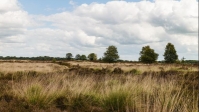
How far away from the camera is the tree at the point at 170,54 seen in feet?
230

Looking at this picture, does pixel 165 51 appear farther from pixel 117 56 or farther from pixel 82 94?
pixel 82 94

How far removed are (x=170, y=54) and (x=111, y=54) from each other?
19786mm

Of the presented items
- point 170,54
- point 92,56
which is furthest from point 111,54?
point 92,56

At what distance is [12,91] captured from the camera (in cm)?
998

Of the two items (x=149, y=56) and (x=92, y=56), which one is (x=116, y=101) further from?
(x=92, y=56)

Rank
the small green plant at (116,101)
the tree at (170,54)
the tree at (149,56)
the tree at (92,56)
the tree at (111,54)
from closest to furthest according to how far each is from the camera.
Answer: the small green plant at (116,101)
the tree at (170,54)
the tree at (149,56)
the tree at (111,54)
the tree at (92,56)

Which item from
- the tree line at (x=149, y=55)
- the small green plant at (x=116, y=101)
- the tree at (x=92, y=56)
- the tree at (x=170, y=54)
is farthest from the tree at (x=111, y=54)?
the small green plant at (x=116, y=101)

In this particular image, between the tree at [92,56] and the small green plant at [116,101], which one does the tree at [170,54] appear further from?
the small green plant at [116,101]

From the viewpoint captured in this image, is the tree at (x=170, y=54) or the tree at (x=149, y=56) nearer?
the tree at (x=170, y=54)

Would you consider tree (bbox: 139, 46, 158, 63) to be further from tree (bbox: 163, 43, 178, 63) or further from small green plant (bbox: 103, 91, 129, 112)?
small green plant (bbox: 103, 91, 129, 112)

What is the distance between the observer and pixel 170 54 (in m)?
70.4

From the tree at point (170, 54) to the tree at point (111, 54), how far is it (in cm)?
1800

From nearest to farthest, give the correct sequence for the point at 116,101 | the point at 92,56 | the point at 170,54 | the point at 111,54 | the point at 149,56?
the point at 116,101
the point at 170,54
the point at 149,56
the point at 111,54
the point at 92,56

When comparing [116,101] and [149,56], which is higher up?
[149,56]
